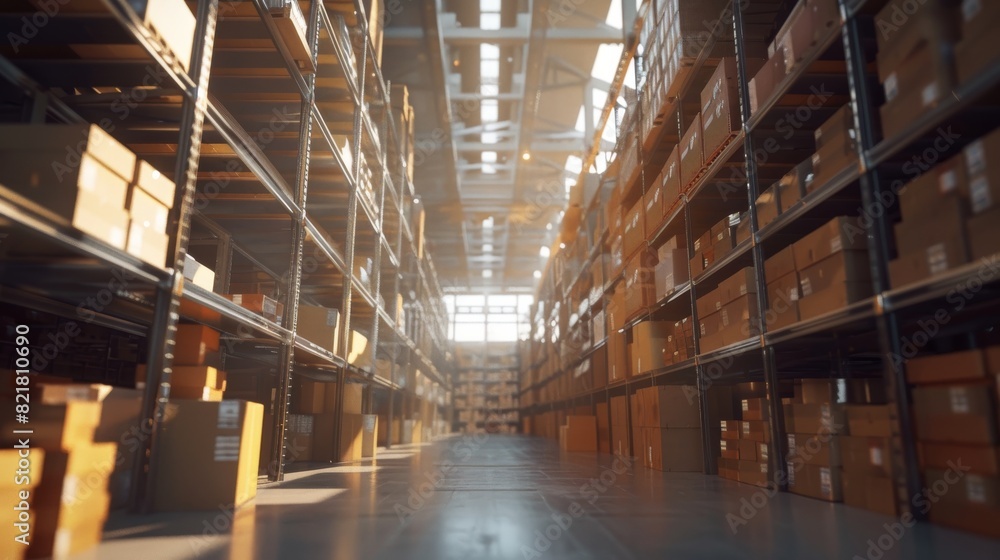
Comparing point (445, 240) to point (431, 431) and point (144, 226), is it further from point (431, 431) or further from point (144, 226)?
point (144, 226)

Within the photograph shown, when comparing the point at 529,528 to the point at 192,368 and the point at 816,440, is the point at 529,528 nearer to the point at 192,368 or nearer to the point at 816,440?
the point at 816,440

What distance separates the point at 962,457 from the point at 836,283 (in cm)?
104

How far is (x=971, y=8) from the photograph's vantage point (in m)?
2.35

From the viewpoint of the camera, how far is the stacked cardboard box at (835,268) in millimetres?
3082

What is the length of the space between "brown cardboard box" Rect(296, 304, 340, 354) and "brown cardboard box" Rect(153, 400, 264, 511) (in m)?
2.86

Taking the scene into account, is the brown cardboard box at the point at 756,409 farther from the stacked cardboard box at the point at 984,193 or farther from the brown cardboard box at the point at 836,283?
the stacked cardboard box at the point at 984,193

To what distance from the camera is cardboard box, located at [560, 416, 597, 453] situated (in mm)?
9070

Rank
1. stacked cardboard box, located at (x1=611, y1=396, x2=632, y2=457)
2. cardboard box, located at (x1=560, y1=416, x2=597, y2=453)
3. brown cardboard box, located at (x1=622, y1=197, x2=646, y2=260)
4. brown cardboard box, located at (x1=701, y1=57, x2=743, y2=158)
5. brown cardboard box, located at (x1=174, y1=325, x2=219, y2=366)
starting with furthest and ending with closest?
cardboard box, located at (x1=560, y1=416, x2=597, y2=453)
stacked cardboard box, located at (x1=611, y1=396, x2=632, y2=457)
brown cardboard box, located at (x1=622, y1=197, x2=646, y2=260)
brown cardboard box, located at (x1=701, y1=57, x2=743, y2=158)
brown cardboard box, located at (x1=174, y1=325, x2=219, y2=366)

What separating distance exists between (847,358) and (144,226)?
517 cm

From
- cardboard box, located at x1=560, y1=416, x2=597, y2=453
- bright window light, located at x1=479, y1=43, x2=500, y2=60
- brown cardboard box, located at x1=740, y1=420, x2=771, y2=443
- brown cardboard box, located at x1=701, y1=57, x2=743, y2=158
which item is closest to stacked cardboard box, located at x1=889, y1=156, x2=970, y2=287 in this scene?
brown cardboard box, located at x1=740, y1=420, x2=771, y2=443

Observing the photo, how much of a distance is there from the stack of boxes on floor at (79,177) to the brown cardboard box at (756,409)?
401cm

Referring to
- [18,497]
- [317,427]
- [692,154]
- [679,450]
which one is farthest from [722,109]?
[317,427]

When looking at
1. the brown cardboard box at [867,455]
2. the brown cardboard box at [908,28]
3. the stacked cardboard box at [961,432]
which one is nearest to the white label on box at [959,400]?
the stacked cardboard box at [961,432]

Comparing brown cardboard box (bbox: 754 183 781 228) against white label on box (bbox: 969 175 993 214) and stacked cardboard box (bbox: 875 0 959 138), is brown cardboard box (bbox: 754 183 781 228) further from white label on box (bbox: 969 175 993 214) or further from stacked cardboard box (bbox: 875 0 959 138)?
white label on box (bbox: 969 175 993 214)
